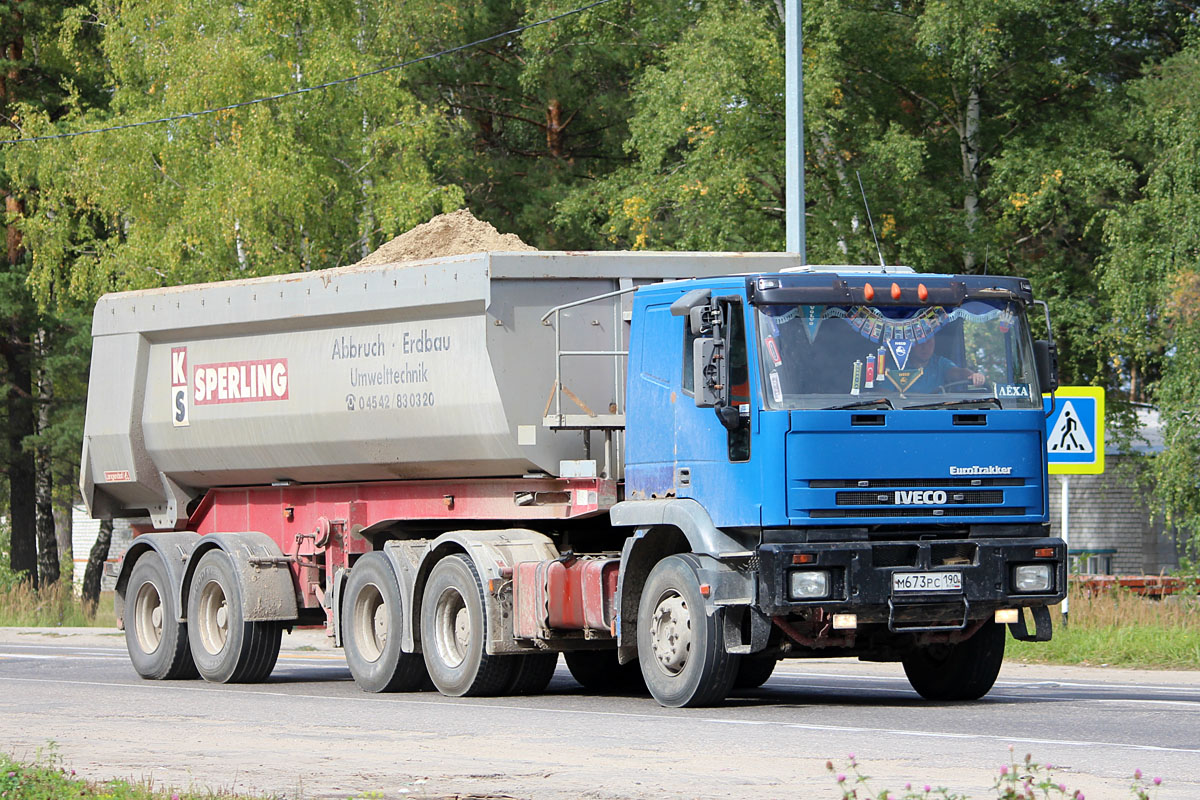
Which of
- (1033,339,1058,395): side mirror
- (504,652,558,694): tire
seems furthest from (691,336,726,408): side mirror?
(504,652,558,694): tire

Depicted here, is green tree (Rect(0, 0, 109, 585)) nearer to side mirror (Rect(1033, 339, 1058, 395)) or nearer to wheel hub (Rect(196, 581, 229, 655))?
wheel hub (Rect(196, 581, 229, 655))

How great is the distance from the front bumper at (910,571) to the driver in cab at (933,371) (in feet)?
3.53

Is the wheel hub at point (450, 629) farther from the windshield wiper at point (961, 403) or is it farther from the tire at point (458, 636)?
the windshield wiper at point (961, 403)

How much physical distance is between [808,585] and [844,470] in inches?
31.6

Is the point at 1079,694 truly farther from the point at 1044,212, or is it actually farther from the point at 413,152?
the point at 413,152

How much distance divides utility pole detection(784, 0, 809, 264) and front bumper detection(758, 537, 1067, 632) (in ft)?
28.9

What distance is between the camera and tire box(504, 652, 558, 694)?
15969 millimetres

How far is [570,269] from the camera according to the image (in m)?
15.5

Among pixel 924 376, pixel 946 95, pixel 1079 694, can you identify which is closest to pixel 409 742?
pixel 924 376

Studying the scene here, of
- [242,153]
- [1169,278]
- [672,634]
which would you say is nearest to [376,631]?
[672,634]

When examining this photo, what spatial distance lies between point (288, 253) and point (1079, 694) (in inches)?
820

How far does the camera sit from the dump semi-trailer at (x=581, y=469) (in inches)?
519

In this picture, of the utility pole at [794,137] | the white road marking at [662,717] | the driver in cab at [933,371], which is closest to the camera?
the white road marking at [662,717]

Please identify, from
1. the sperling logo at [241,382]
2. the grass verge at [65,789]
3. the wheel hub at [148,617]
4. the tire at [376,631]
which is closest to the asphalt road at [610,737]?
the tire at [376,631]
